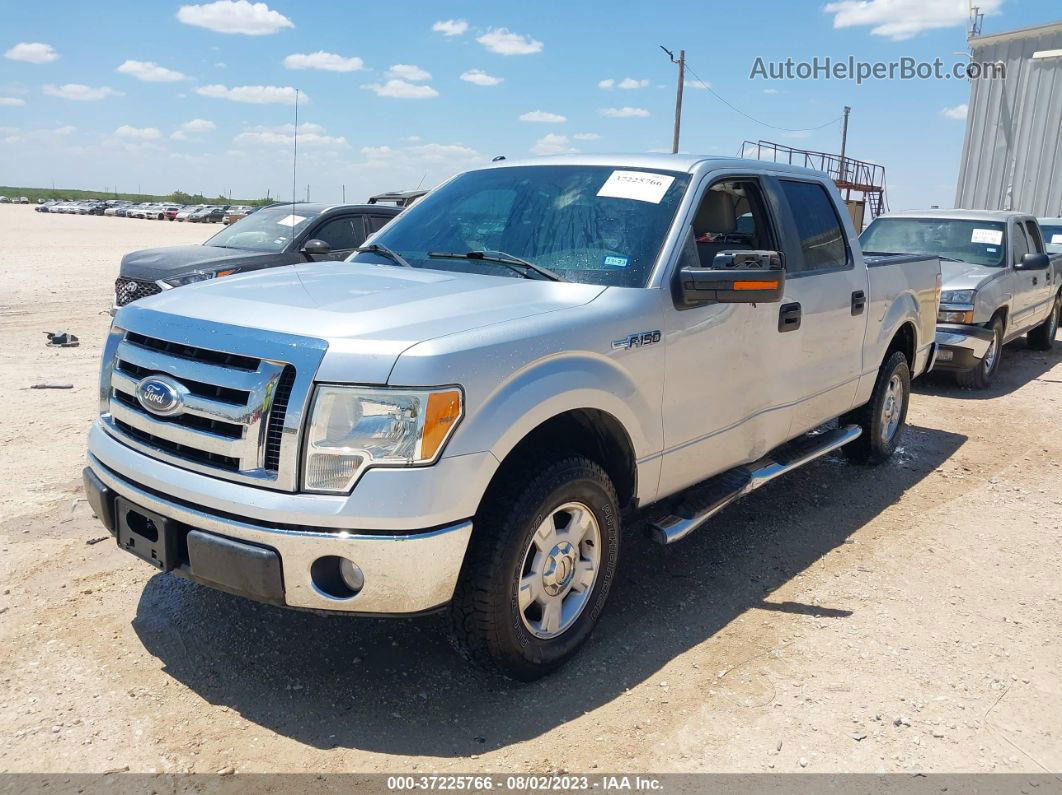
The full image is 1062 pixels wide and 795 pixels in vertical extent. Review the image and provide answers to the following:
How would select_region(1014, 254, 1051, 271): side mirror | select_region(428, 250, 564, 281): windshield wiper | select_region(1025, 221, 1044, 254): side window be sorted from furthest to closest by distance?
select_region(1025, 221, 1044, 254): side window → select_region(1014, 254, 1051, 271): side mirror → select_region(428, 250, 564, 281): windshield wiper

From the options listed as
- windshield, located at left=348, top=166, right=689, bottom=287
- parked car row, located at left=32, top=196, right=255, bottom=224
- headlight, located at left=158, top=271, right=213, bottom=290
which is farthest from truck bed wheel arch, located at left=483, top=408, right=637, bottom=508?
parked car row, located at left=32, top=196, right=255, bottom=224

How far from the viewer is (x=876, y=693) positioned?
3.21 metres

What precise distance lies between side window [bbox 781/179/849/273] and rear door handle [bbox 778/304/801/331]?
0.78 feet

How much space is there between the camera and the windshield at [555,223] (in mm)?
3623

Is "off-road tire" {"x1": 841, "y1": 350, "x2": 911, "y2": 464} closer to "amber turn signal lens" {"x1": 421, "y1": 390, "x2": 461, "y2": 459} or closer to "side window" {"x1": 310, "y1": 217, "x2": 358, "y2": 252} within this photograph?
Answer: "amber turn signal lens" {"x1": 421, "y1": 390, "x2": 461, "y2": 459}

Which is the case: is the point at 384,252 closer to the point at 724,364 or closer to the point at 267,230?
the point at 724,364

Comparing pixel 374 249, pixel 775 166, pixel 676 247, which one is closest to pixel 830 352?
pixel 775 166

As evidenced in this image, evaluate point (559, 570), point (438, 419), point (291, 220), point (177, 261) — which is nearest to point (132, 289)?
point (177, 261)

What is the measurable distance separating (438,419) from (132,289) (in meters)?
7.50

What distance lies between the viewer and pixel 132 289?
353 inches

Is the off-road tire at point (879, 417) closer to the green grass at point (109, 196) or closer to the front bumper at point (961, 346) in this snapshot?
the front bumper at point (961, 346)

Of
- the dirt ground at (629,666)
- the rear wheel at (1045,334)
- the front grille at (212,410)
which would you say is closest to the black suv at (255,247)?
the dirt ground at (629,666)

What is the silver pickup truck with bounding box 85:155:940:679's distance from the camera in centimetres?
265

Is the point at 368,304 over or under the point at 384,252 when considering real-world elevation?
under
